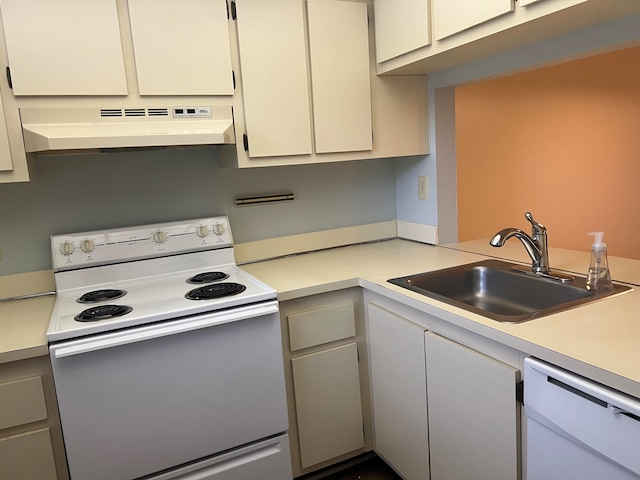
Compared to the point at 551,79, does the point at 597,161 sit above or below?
below

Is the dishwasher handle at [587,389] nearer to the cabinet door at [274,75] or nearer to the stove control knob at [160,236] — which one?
the cabinet door at [274,75]

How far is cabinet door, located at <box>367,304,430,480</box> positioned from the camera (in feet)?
5.57

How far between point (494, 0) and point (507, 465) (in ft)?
4.57

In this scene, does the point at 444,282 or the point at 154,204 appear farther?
the point at 154,204

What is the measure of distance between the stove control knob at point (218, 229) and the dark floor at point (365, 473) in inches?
45.2

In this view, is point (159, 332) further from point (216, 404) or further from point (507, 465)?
point (507, 465)

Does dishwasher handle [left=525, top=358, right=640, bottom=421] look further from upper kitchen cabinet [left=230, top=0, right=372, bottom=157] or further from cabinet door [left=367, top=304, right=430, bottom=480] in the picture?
upper kitchen cabinet [left=230, top=0, right=372, bottom=157]

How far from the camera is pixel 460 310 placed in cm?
147

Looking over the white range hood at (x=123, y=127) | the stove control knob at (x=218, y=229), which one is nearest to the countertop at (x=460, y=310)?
the stove control knob at (x=218, y=229)

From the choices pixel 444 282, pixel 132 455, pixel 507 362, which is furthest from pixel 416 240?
pixel 132 455

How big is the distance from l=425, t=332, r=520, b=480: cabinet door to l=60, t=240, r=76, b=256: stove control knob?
141 cm

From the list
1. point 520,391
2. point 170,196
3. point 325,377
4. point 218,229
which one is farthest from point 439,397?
point 170,196

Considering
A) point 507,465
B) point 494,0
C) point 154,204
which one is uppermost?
point 494,0

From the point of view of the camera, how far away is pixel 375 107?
221 centimetres
